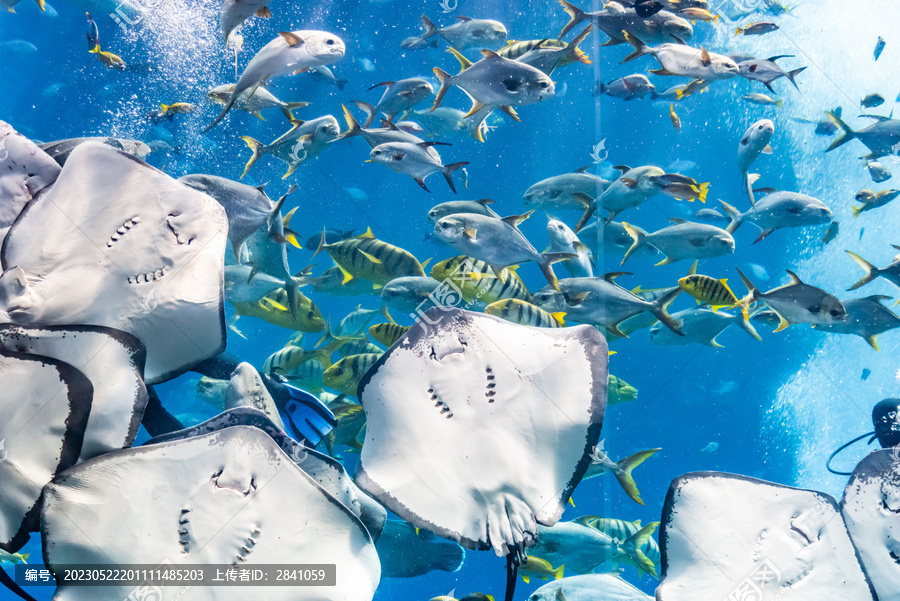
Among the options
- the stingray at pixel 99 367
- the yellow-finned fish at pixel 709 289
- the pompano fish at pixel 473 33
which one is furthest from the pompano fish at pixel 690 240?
the stingray at pixel 99 367

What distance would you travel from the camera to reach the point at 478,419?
5.68ft

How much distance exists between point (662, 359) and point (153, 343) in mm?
19179

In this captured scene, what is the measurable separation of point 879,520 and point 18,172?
391 centimetres

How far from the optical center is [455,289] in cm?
333

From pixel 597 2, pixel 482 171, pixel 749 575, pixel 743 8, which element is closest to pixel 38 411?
pixel 749 575

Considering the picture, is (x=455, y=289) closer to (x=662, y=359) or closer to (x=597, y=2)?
(x=597, y=2)

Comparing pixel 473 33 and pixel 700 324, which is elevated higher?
pixel 473 33

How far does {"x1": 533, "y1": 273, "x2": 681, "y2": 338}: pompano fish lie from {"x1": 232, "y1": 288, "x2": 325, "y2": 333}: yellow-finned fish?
263 centimetres

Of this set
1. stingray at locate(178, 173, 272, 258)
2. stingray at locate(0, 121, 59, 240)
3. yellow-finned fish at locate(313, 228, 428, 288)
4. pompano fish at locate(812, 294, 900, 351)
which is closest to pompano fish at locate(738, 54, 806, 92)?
pompano fish at locate(812, 294, 900, 351)

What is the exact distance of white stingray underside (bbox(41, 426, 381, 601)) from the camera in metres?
1.49

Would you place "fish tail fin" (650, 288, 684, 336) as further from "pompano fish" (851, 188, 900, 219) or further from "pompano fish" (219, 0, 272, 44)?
"pompano fish" (219, 0, 272, 44)

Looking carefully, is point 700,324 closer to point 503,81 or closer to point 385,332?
point 503,81

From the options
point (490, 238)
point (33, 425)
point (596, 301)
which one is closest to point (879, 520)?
point (596, 301)

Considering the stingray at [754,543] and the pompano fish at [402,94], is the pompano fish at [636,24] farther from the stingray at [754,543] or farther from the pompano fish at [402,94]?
the stingray at [754,543]
